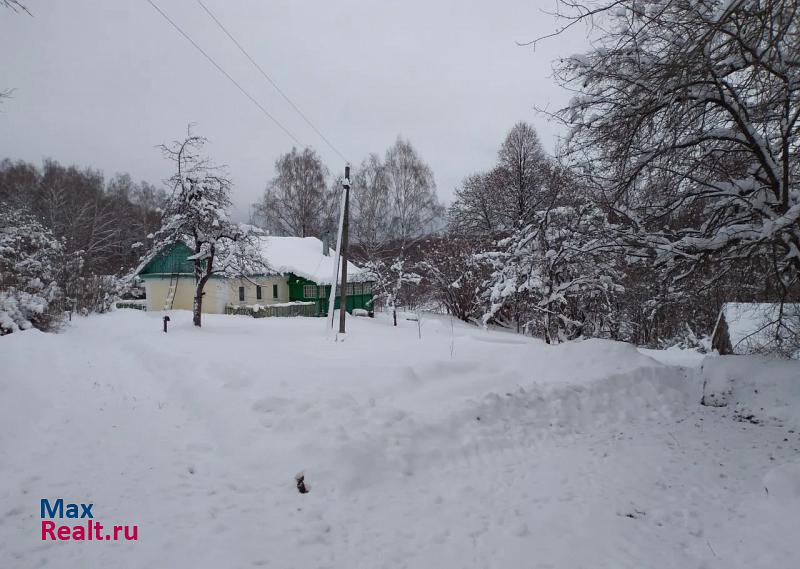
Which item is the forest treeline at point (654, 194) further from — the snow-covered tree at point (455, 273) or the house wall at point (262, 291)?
the house wall at point (262, 291)

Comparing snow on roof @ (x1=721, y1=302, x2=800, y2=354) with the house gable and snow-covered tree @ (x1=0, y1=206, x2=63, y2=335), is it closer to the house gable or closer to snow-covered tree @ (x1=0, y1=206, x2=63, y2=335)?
snow-covered tree @ (x1=0, y1=206, x2=63, y2=335)

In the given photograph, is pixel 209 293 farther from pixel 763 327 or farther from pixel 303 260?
pixel 763 327

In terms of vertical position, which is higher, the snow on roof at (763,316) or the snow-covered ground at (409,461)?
the snow on roof at (763,316)

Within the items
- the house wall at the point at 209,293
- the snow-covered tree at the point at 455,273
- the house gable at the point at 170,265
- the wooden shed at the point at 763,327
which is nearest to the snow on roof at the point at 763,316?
the wooden shed at the point at 763,327

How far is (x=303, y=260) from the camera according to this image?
27.9 metres

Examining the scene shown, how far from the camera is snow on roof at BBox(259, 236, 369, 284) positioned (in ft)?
86.5

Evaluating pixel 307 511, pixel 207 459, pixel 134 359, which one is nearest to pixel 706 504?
pixel 307 511

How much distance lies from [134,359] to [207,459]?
6068 millimetres

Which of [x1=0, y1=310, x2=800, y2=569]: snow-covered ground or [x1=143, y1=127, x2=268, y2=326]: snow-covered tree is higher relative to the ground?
[x1=143, y1=127, x2=268, y2=326]: snow-covered tree

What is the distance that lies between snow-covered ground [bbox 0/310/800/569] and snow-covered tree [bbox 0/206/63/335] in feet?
14.8

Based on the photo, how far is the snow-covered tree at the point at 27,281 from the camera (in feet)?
36.8

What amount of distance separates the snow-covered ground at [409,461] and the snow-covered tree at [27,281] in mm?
4500

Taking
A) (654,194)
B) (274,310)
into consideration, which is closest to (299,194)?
(274,310)

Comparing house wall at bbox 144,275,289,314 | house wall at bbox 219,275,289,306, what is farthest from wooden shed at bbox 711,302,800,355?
house wall at bbox 144,275,289,314
